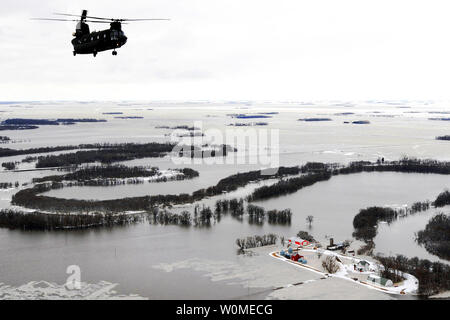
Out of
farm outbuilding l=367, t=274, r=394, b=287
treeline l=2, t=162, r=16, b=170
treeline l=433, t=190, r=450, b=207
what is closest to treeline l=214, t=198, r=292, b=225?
farm outbuilding l=367, t=274, r=394, b=287

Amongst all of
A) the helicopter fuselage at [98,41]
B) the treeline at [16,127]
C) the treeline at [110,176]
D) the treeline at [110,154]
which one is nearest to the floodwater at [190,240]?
the treeline at [110,176]

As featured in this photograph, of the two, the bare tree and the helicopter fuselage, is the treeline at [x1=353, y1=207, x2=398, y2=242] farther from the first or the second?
the helicopter fuselage

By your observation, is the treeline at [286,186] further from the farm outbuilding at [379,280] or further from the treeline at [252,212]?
the farm outbuilding at [379,280]

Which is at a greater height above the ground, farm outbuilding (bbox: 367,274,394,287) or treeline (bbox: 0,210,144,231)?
treeline (bbox: 0,210,144,231)

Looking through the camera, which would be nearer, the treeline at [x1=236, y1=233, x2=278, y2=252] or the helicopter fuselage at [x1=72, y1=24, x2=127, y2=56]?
the helicopter fuselage at [x1=72, y1=24, x2=127, y2=56]

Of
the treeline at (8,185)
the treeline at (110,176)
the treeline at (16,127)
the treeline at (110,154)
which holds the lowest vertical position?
the treeline at (8,185)
